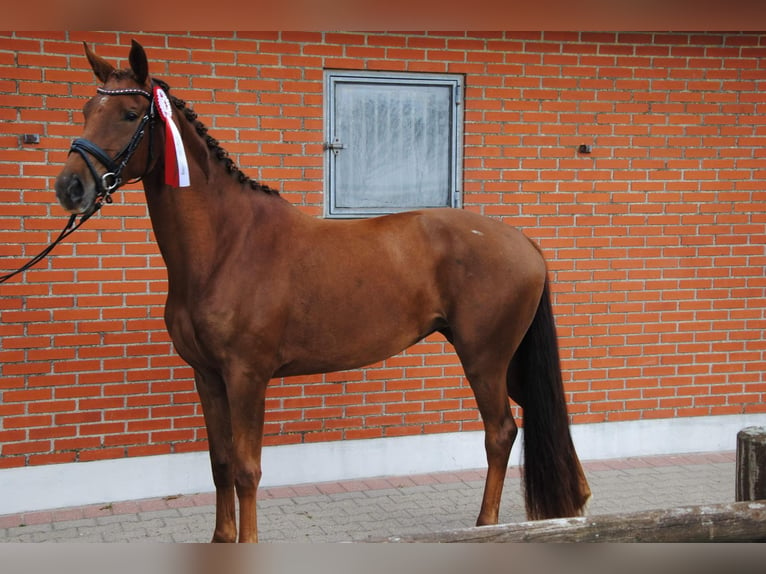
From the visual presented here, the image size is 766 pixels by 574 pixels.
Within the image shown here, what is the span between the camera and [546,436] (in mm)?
4055

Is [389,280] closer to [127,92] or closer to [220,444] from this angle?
[220,444]

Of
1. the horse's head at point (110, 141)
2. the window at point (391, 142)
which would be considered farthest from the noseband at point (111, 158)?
the window at point (391, 142)

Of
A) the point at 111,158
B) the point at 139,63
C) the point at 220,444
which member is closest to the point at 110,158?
the point at 111,158

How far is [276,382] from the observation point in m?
4.96

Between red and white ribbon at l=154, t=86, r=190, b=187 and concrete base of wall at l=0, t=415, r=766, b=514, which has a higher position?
red and white ribbon at l=154, t=86, r=190, b=187

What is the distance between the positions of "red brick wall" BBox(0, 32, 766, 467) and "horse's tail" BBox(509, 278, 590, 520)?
Answer: 48.3 inches

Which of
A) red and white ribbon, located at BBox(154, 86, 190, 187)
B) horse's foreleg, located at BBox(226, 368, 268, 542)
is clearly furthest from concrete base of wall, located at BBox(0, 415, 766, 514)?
red and white ribbon, located at BBox(154, 86, 190, 187)

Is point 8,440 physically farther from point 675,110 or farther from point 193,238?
point 675,110

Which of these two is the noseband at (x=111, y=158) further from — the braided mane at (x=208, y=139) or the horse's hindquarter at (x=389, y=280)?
the horse's hindquarter at (x=389, y=280)

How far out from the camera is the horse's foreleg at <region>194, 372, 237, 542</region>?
3.67 meters

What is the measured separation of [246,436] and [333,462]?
1742 millimetres

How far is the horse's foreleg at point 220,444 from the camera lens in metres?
3.67

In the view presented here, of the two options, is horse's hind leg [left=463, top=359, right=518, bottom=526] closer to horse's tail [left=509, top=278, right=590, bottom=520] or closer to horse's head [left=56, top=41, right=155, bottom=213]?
horse's tail [left=509, top=278, right=590, bottom=520]

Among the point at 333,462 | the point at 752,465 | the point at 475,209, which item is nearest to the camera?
the point at 752,465
